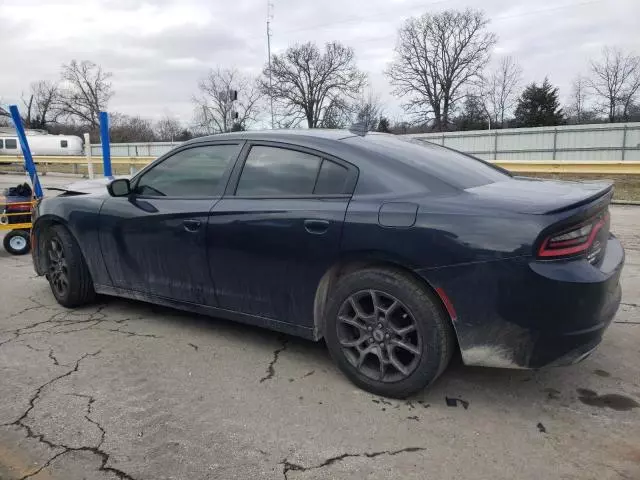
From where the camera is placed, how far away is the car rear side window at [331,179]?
3.19 metres

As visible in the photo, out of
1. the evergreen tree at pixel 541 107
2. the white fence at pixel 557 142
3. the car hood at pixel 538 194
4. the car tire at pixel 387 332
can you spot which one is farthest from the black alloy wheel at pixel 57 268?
the evergreen tree at pixel 541 107

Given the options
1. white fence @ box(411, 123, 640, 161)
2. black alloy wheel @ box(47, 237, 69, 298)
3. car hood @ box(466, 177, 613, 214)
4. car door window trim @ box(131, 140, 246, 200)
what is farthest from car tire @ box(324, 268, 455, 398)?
white fence @ box(411, 123, 640, 161)

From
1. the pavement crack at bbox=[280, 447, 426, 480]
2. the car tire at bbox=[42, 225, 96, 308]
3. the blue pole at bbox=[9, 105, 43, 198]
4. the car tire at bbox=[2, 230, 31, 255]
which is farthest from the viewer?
the blue pole at bbox=[9, 105, 43, 198]

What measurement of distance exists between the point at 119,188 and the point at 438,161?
2.42 metres

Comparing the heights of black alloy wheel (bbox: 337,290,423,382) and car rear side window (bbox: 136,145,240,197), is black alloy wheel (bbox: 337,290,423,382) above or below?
below

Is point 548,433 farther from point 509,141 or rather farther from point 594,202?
point 509,141

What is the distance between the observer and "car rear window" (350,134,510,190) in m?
3.15

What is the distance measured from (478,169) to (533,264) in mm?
1194

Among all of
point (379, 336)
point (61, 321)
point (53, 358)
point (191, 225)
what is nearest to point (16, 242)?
point (61, 321)

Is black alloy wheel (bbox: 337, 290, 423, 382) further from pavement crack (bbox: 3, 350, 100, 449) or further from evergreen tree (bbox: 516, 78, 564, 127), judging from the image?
evergreen tree (bbox: 516, 78, 564, 127)

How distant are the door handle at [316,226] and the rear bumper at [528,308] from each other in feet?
2.10

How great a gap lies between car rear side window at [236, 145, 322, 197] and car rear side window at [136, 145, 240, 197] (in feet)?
0.62

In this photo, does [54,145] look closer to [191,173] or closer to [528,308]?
[191,173]

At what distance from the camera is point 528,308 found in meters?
2.63
